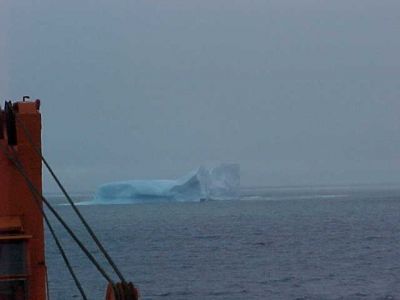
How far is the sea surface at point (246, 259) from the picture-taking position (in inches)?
1377

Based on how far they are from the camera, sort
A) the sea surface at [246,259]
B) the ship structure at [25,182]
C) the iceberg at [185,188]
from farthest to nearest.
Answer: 1. the iceberg at [185,188]
2. the sea surface at [246,259]
3. the ship structure at [25,182]

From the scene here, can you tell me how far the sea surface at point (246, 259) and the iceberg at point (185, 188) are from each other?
4270 millimetres

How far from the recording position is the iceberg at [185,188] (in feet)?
290

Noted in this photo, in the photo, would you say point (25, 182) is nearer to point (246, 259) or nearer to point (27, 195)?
point (27, 195)

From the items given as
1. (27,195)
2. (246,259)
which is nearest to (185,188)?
(246,259)

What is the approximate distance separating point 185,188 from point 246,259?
4498cm

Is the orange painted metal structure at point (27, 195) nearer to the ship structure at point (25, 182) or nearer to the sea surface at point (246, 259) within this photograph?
the ship structure at point (25, 182)

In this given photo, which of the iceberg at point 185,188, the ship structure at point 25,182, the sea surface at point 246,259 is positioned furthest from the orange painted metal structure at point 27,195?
the iceberg at point 185,188

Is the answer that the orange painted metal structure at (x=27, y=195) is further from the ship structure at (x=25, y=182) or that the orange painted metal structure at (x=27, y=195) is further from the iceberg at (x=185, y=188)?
the iceberg at (x=185, y=188)

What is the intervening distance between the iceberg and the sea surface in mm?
4270

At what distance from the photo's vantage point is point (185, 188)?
92938 millimetres

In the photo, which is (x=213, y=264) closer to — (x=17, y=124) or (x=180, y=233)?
(x=180, y=233)

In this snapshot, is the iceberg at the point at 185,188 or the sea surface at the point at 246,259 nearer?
the sea surface at the point at 246,259

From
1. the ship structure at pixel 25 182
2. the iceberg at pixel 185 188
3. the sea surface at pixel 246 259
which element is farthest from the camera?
the iceberg at pixel 185 188
